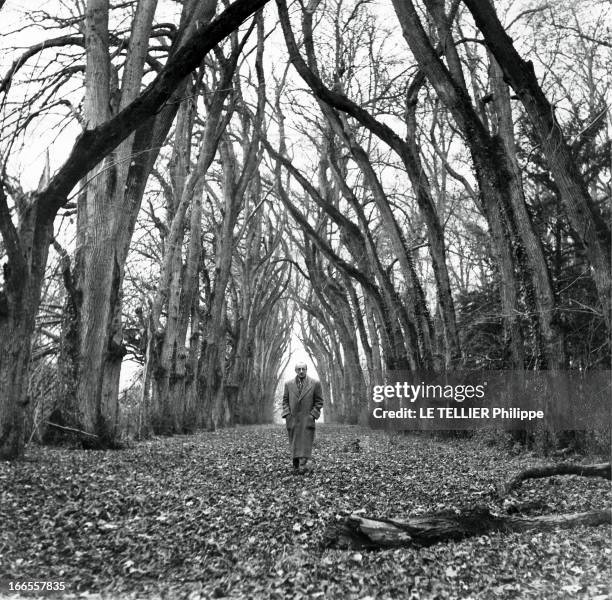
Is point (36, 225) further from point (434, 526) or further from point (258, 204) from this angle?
point (258, 204)

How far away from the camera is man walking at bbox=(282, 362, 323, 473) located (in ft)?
28.0

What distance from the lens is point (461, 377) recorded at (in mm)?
12953

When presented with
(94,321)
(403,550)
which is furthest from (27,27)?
(403,550)

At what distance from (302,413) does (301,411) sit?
31mm

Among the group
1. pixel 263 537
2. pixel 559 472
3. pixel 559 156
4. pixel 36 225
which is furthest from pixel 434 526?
pixel 36 225

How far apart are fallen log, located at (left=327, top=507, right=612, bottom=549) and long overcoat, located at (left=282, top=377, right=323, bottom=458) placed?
11.6 feet

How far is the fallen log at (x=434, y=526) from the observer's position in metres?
4.70

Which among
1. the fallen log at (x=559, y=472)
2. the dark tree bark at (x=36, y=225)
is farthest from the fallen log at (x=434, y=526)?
the dark tree bark at (x=36, y=225)

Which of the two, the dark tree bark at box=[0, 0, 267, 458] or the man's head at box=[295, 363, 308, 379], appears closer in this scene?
the dark tree bark at box=[0, 0, 267, 458]

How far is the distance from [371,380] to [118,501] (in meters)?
18.1

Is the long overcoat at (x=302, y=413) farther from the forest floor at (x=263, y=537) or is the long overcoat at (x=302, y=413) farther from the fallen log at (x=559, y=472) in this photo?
the fallen log at (x=559, y=472)

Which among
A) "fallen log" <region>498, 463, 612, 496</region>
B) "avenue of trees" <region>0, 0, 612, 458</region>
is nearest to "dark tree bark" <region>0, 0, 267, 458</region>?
"avenue of trees" <region>0, 0, 612, 458</region>

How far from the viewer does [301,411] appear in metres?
8.70

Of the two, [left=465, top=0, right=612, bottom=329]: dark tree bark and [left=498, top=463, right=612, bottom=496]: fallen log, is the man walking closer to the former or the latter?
[left=498, top=463, right=612, bottom=496]: fallen log
